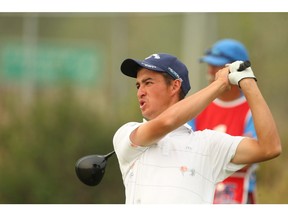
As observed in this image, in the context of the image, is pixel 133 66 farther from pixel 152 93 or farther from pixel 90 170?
pixel 90 170

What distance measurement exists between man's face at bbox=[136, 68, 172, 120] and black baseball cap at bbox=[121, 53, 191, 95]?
51 millimetres

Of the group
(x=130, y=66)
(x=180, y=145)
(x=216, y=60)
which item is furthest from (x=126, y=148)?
(x=216, y=60)

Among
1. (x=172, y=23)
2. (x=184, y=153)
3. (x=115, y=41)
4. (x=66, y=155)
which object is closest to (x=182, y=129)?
(x=184, y=153)

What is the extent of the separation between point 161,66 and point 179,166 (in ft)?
2.06

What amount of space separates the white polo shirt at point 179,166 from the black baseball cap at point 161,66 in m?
0.35

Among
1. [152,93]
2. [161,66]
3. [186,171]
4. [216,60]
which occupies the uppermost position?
[216,60]

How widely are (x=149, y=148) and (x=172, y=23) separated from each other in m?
25.6

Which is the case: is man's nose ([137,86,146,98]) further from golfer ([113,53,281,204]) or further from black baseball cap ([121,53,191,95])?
black baseball cap ([121,53,191,95])

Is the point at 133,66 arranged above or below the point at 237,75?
above

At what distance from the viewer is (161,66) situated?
5.22 m

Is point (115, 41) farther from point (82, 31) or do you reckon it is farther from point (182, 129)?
point (182, 129)

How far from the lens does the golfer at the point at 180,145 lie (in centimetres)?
488

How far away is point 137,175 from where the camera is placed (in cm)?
504
